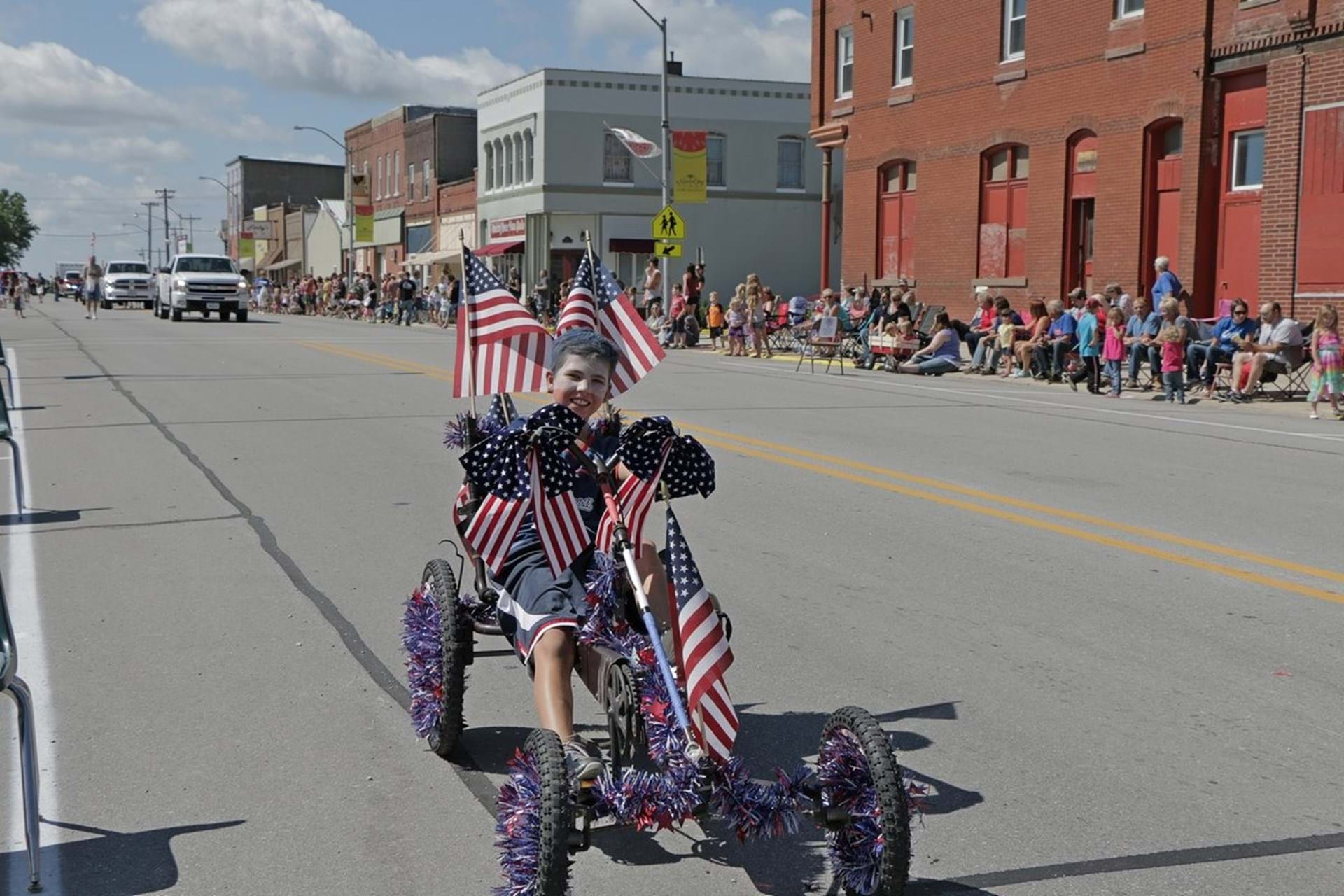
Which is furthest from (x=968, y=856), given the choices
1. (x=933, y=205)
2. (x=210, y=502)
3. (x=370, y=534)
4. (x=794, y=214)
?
(x=794, y=214)

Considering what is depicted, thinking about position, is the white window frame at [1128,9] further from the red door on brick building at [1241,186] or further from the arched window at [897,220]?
Result: the arched window at [897,220]

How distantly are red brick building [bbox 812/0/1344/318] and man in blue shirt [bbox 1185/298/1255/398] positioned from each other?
9.68 feet

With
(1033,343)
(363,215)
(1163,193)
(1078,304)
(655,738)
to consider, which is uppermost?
(363,215)

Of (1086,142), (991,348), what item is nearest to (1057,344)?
(991,348)

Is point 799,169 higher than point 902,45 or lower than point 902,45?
lower

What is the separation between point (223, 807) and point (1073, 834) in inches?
101

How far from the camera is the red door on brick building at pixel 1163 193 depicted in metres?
26.2

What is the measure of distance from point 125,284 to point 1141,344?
52.3 metres

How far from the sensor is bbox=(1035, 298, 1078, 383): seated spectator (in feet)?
77.1

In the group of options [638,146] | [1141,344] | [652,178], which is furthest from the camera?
[652,178]

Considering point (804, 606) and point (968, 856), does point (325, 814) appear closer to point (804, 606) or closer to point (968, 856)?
point (968, 856)

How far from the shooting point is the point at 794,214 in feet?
184

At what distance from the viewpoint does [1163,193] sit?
87.3 ft

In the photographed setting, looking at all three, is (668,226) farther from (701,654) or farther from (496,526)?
(701,654)
